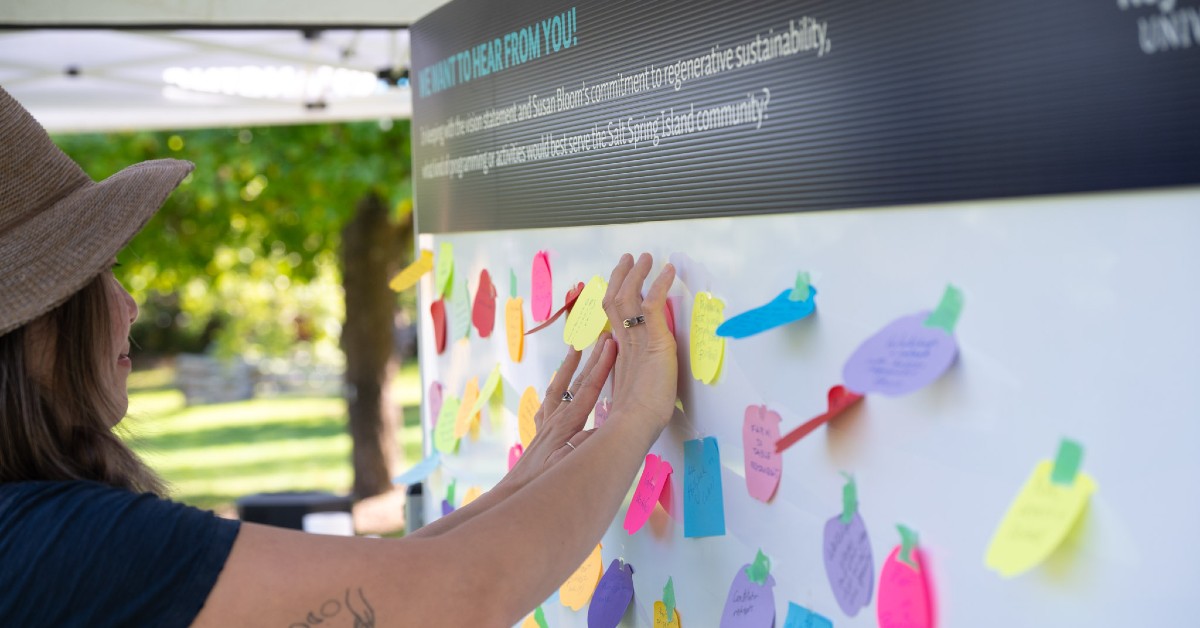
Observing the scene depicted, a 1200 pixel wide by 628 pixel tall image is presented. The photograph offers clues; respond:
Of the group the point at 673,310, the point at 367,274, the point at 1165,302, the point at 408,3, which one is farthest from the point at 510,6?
the point at 367,274

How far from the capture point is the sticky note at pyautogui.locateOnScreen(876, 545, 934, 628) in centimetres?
114

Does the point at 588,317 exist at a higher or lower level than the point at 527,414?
higher

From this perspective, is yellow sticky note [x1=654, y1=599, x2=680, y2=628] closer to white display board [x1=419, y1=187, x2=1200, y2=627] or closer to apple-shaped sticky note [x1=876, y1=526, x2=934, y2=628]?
white display board [x1=419, y1=187, x2=1200, y2=627]

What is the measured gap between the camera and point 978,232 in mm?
1040

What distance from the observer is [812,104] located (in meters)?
1.22

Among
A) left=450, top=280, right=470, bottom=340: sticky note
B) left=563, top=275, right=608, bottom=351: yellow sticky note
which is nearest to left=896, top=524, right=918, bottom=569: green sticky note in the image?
left=563, top=275, right=608, bottom=351: yellow sticky note

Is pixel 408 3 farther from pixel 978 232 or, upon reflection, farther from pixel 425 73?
pixel 978 232

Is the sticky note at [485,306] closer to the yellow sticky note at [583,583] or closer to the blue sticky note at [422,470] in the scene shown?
the blue sticky note at [422,470]

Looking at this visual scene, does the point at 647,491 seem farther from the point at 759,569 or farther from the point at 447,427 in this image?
the point at 447,427

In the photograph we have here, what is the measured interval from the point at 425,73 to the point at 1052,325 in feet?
5.49

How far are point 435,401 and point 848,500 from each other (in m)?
1.46

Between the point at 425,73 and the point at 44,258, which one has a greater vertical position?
the point at 425,73

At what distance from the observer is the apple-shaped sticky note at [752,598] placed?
1.40m

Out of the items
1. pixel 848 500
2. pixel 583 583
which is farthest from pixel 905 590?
pixel 583 583
